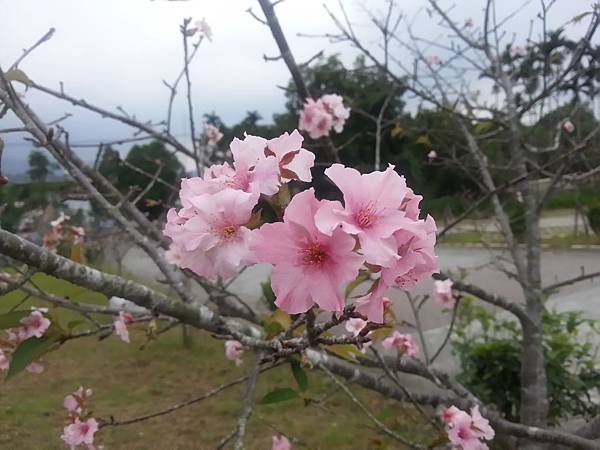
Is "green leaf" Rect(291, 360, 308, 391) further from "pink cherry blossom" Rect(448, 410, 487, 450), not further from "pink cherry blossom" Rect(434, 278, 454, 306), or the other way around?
"pink cherry blossom" Rect(434, 278, 454, 306)

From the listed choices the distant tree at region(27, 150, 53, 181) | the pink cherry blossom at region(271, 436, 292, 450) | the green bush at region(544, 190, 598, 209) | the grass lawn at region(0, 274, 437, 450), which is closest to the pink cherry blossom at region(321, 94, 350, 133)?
the grass lawn at region(0, 274, 437, 450)

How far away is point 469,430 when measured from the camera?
1.19 meters

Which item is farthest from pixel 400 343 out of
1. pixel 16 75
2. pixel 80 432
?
pixel 16 75

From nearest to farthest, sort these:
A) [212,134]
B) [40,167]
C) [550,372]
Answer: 1. [550,372]
2. [212,134]
3. [40,167]

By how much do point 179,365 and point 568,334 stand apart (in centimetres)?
265

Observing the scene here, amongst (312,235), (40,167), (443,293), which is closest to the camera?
(312,235)

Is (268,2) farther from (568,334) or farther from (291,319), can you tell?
(568,334)

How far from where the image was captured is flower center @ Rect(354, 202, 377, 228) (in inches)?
18.3

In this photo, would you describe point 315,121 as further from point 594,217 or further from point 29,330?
point 594,217

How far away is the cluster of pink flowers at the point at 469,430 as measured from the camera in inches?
45.9

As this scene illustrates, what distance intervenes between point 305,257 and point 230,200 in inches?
3.3

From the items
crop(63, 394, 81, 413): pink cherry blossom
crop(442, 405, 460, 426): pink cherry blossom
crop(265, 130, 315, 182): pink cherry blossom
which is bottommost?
crop(63, 394, 81, 413): pink cherry blossom

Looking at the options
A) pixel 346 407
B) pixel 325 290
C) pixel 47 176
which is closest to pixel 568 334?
pixel 346 407

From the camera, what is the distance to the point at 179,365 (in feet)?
13.5
